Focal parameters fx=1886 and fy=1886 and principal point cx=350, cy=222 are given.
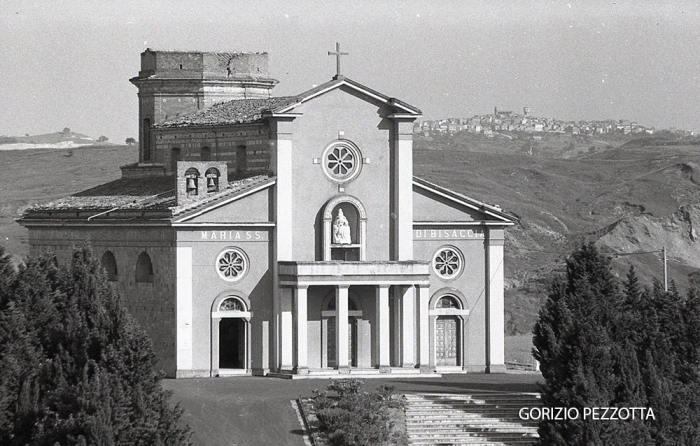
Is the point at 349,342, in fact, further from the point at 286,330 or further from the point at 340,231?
the point at 340,231

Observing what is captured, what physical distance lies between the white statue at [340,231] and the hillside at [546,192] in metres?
33.5

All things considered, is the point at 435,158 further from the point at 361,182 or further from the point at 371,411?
the point at 371,411

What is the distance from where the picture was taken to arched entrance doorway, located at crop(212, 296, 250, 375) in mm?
64250

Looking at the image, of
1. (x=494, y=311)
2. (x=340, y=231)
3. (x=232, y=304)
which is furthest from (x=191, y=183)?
(x=494, y=311)

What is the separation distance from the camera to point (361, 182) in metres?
66.1

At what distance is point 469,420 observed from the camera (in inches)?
2276

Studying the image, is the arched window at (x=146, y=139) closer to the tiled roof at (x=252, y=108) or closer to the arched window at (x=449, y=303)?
the tiled roof at (x=252, y=108)

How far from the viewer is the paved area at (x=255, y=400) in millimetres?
55469

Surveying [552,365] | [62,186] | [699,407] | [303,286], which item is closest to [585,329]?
[552,365]

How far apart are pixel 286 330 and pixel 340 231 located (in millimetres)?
3973

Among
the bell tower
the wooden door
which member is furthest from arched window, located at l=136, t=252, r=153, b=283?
the wooden door

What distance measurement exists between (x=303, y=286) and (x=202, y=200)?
14.8ft

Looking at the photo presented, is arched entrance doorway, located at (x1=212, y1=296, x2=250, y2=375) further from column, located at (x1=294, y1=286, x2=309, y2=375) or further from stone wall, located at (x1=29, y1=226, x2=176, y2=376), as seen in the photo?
column, located at (x1=294, y1=286, x2=309, y2=375)

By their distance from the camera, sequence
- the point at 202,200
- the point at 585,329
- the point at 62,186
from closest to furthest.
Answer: the point at 585,329
the point at 202,200
the point at 62,186
